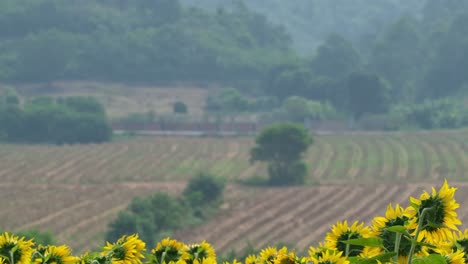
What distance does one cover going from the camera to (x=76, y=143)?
69.8m

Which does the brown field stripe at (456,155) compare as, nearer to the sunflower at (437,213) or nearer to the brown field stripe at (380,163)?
the brown field stripe at (380,163)

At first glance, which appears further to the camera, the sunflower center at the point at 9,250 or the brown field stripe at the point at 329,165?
the brown field stripe at the point at 329,165

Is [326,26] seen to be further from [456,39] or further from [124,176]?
[124,176]

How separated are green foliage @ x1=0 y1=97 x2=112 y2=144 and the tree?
25015 millimetres

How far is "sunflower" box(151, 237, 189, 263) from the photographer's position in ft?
14.5

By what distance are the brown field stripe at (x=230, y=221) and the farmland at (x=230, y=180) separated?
46mm

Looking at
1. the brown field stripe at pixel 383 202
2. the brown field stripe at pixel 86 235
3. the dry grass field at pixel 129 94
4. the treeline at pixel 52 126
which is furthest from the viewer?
the dry grass field at pixel 129 94

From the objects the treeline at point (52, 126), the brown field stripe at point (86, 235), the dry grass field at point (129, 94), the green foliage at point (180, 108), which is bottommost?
the brown field stripe at point (86, 235)

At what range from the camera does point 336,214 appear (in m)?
44.6

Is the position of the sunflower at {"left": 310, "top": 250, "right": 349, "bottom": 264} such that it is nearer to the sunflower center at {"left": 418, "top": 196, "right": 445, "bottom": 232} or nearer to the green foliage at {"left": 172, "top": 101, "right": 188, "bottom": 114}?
the sunflower center at {"left": 418, "top": 196, "right": 445, "bottom": 232}

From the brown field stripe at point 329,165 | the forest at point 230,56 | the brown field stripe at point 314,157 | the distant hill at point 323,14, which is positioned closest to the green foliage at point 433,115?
the forest at point 230,56

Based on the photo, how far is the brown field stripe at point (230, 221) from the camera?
38688 millimetres

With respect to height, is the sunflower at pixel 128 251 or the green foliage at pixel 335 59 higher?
the green foliage at pixel 335 59

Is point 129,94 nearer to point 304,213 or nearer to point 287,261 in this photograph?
point 304,213
